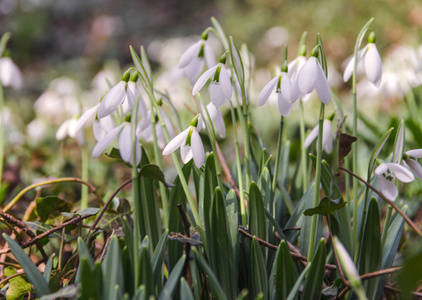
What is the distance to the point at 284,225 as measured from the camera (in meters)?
1.17

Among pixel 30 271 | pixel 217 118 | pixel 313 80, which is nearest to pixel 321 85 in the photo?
pixel 313 80

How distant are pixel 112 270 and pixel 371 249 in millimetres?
509

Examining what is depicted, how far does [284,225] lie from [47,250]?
673 millimetres

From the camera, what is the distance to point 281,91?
86cm

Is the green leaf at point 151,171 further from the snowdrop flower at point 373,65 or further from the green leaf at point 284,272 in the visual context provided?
the snowdrop flower at point 373,65

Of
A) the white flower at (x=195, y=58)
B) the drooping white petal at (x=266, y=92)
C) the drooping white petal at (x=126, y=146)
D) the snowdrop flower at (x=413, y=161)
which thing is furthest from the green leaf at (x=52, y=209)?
the snowdrop flower at (x=413, y=161)

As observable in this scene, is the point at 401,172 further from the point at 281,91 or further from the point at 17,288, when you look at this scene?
the point at 17,288

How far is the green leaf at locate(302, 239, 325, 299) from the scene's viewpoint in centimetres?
82

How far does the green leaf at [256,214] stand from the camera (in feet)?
2.89

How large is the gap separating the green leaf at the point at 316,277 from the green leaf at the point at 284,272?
0.03m

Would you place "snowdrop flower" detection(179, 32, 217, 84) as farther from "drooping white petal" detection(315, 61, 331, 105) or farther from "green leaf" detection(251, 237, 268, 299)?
"green leaf" detection(251, 237, 268, 299)

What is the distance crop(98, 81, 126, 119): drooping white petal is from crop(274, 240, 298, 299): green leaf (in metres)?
0.41

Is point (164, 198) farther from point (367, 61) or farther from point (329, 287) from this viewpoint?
point (367, 61)

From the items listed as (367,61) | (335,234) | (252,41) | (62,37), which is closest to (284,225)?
(335,234)
